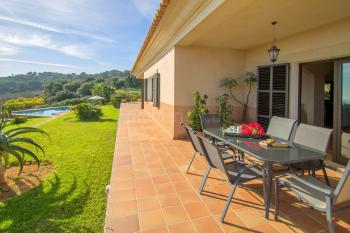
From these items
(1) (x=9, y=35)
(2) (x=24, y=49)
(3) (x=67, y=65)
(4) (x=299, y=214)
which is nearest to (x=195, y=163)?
(4) (x=299, y=214)

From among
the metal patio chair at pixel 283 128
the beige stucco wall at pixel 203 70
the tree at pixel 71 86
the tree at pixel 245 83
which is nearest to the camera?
the metal patio chair at pixel 283 128

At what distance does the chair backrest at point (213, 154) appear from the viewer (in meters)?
2.30

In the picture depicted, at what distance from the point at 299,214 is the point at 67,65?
41474 mm

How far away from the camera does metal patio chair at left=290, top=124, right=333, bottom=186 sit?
269cm

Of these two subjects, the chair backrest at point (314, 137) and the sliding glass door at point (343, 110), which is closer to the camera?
the chair backrest at point (314, 137)

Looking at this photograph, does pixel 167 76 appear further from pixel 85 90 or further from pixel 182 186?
pixel 85 90

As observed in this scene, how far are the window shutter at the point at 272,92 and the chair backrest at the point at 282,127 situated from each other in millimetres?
2134

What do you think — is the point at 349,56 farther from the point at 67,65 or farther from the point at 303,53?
the point at 67,65

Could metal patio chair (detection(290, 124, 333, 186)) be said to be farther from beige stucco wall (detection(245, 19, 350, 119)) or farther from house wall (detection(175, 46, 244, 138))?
house wall (detection(175, 46, 244, 138))

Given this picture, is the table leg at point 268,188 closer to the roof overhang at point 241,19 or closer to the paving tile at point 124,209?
the paving tile at point 124,209

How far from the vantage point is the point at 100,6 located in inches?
313

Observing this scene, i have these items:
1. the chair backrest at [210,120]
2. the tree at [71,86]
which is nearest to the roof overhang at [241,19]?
the chair backrest at [210,120]

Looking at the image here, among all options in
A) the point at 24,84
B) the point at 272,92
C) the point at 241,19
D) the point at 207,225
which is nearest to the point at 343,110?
the point at 272,92

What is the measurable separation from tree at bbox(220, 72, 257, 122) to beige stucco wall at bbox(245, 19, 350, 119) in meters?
0.60
